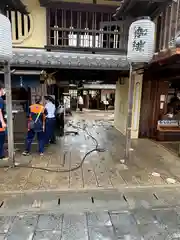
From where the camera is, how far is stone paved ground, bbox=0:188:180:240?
2584 mm

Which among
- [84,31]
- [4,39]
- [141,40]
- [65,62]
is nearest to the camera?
[4,39]

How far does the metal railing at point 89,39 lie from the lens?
7168mm

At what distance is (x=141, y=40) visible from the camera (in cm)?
424

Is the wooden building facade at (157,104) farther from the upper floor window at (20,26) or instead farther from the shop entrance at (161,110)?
the upper floor window at (20,26)

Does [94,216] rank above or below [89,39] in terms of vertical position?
below

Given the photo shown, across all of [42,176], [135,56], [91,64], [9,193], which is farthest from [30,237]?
[91,64]

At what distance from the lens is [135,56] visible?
4.38 metres

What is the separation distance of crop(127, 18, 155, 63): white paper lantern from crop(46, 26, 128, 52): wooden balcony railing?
10.3 ft

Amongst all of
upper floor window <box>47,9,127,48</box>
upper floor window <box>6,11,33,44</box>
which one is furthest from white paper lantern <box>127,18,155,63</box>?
upper floor window <box>6,11,33,44</box>

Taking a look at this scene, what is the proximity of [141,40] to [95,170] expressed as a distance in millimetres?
3446

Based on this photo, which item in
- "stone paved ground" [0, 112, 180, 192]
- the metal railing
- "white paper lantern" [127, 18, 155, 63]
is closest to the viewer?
"stone paved ground" [0, 112, 180, 192]

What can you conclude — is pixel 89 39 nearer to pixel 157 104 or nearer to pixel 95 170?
pixel 157 104

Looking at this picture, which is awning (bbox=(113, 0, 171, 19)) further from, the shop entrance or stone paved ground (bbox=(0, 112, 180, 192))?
stone paved ground (bbox=(0, 112, 180, 192))

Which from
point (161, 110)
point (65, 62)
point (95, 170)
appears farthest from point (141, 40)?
point (161, 110)
